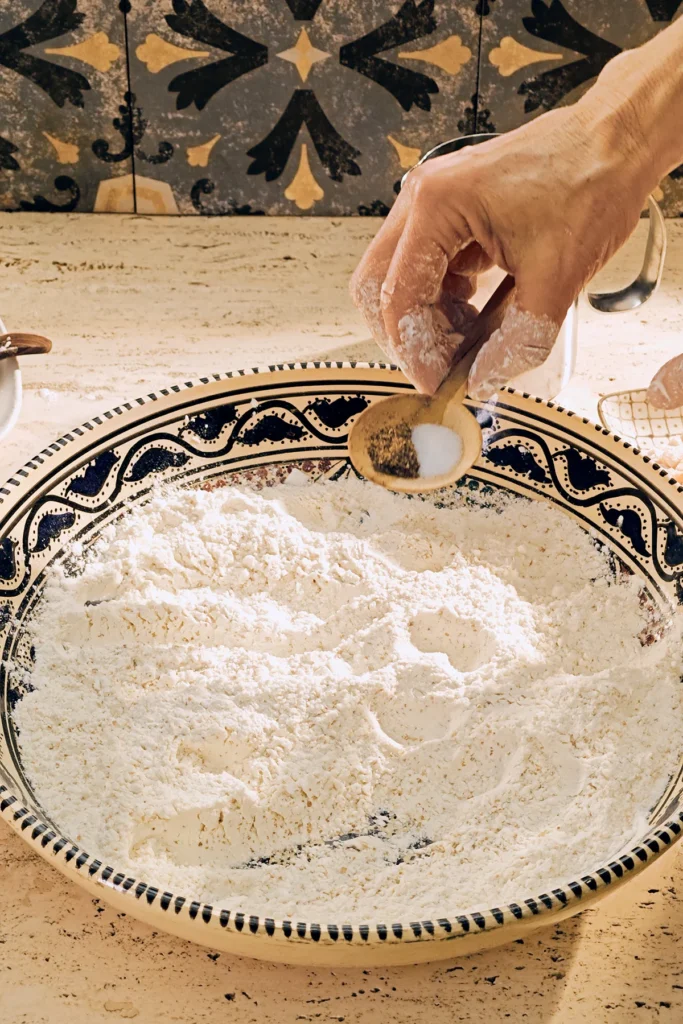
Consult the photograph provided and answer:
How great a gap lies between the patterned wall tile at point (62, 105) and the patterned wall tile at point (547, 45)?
0.42 m

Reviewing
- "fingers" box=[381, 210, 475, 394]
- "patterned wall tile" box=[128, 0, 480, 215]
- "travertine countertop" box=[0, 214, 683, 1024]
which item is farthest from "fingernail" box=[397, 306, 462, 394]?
"patterned wall tile" box=[128, 0, 480, 215]

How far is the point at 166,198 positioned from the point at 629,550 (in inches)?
31.5

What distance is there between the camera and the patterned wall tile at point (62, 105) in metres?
1.20

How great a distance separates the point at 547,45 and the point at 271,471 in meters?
0.67

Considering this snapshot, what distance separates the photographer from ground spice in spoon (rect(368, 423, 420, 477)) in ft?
2.66

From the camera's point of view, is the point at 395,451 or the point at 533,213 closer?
the point at 533,213

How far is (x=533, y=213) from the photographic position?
675mm

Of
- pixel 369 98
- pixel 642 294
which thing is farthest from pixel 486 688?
pixel 369 98

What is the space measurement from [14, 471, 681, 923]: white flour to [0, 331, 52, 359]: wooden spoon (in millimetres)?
215

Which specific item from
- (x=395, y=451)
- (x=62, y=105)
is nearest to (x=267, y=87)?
(x=62, y=105)

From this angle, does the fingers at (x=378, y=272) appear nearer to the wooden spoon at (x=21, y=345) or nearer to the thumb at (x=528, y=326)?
the thumb at (x=528, y=326)

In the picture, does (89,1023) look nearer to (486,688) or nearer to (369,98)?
(486,688)

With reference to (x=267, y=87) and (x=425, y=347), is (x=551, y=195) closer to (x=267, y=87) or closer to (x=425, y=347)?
(x=425, y=347)

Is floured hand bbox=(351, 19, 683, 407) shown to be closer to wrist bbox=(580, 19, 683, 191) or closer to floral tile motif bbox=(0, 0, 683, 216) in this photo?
wrist bbox=(580, 19, 683, 191)
